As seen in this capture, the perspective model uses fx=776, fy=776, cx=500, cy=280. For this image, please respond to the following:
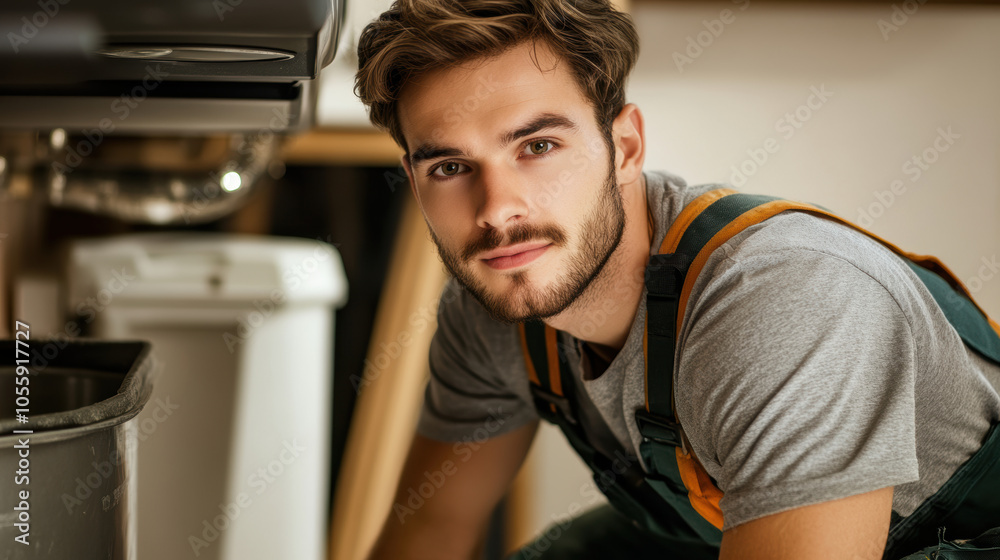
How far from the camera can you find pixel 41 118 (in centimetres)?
70

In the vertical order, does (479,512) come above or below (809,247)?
below

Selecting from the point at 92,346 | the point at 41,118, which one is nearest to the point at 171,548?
the point at 92,346

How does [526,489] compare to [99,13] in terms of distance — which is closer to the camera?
[99,13]

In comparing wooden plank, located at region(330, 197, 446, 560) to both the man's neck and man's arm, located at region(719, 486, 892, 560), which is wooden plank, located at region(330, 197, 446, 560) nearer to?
the man's neck

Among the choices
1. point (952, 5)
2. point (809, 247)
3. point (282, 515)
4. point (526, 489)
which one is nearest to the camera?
point (809, 247)

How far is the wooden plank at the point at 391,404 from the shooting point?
5.02 feet

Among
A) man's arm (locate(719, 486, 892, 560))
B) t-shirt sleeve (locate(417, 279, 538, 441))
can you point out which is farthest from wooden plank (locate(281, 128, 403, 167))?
man's arm (locate(719, 486, 892, 560))

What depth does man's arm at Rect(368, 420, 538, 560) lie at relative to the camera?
97 centimetres

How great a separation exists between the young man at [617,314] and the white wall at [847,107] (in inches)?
26.8

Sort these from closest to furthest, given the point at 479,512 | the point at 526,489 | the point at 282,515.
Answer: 1. the point at 479,512
2. the point at 282,515
3. the point at 526,489

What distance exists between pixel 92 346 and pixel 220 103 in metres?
0.25

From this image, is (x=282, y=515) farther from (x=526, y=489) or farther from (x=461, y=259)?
(x=461, y=259)

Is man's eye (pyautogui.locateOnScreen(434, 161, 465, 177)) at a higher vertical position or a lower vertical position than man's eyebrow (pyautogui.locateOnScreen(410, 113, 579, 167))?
lower

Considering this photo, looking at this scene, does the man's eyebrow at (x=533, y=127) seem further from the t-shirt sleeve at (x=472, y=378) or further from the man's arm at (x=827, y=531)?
the man's arm at (x=827, y=531)
